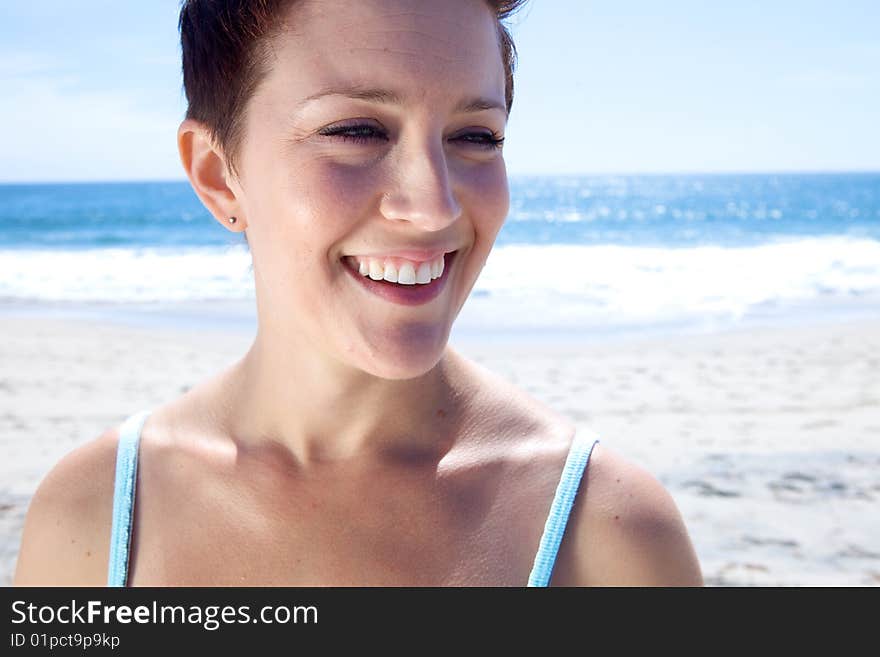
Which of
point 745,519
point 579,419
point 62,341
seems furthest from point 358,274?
point 62,341

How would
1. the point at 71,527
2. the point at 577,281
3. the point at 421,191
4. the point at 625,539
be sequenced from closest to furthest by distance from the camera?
the point at 421,191
the point at 625,539
the point at 71,527
the point at 577,281

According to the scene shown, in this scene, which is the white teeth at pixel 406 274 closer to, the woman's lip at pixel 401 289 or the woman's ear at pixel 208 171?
the woman's lip at pixel 401 289

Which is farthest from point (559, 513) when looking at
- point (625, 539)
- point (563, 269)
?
point (563, 269)

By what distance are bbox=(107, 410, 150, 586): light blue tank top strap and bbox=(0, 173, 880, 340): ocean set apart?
0.49 meters

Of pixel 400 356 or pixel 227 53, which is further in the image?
pixel 227 53

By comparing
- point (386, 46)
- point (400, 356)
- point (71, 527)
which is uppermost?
point (386, 46)

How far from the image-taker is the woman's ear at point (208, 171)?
5.59 feet

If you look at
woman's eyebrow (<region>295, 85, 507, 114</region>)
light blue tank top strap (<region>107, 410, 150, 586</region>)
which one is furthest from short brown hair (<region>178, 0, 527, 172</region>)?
light blue tank top strap (<region>107, 410, 150, 586</region>)

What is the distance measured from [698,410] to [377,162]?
622 centimetres

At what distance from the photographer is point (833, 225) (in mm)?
32750

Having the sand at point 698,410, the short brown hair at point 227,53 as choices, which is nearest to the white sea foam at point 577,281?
the sand at point 698,410

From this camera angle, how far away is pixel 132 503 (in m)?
1.74

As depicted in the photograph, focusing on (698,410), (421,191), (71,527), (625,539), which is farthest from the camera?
(698,410)

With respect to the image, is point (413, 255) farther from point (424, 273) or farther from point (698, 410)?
point (698, 410)
